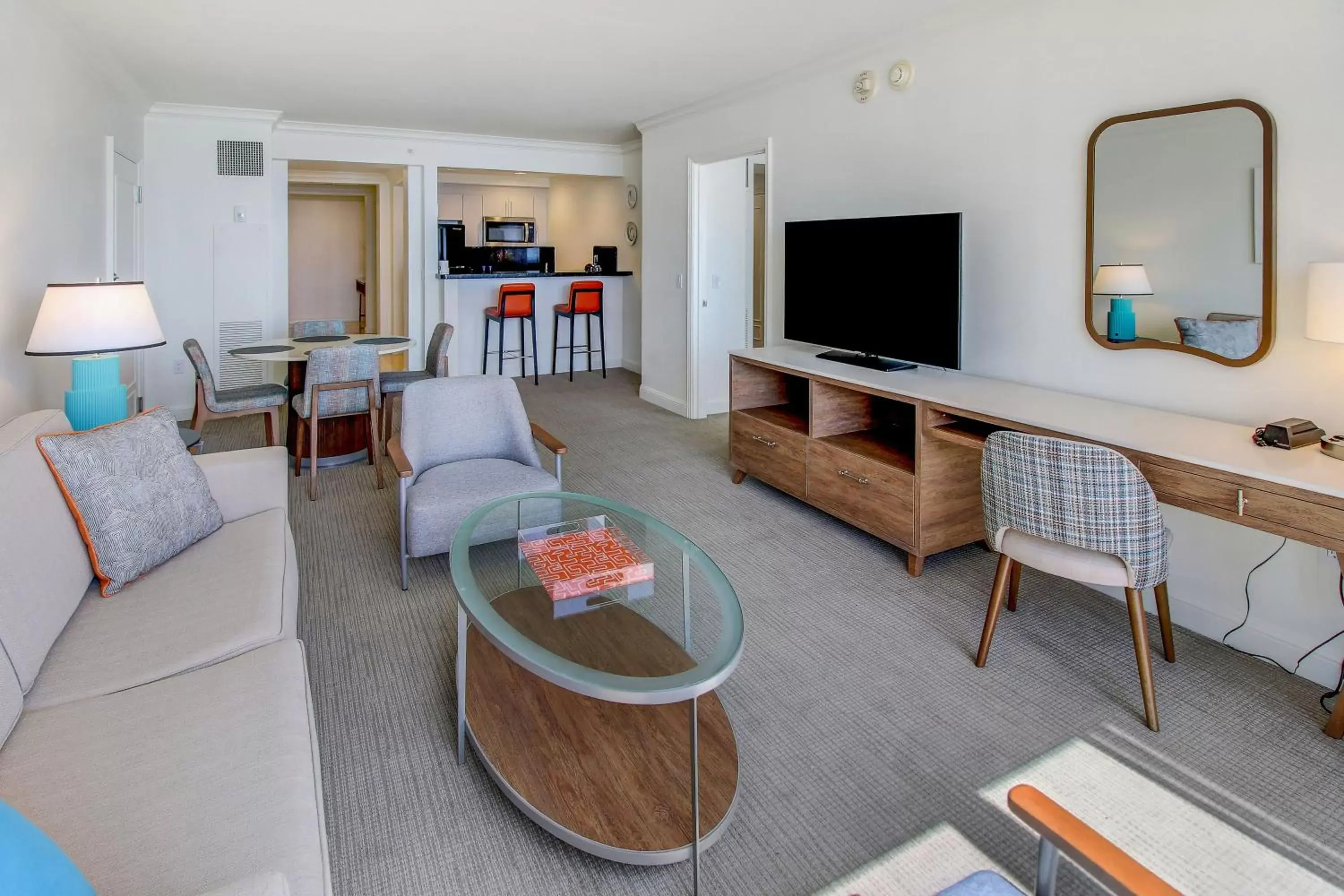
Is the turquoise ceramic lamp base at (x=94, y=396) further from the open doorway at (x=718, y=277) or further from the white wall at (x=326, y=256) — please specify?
the white wall at (x=326, y=256)

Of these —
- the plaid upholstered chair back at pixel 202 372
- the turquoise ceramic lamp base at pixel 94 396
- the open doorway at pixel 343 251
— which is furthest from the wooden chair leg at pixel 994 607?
the open doorway at pixel 343 251

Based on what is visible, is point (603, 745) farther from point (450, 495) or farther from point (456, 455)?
point (456, 455)

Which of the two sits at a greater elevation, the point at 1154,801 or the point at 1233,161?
the point at 1233,161

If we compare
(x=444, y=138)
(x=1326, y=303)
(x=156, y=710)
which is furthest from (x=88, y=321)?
(x=444, y=138)

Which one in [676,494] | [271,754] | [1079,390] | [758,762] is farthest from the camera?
[676,494]

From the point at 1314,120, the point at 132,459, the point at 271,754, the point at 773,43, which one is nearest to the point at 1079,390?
the point at 1314,120

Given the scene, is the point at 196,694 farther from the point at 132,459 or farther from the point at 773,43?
the point at 773,43

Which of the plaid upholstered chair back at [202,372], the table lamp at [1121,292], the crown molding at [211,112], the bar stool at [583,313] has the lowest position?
the plaid upholstered chair back at [202,372]

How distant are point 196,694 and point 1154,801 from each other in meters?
2.25

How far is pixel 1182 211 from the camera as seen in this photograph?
2.66m

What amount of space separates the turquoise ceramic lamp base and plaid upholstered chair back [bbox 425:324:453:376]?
2158 mm

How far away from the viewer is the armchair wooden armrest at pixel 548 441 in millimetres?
3213

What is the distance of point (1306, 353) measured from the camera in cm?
242

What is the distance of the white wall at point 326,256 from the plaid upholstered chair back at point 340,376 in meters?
7.77
